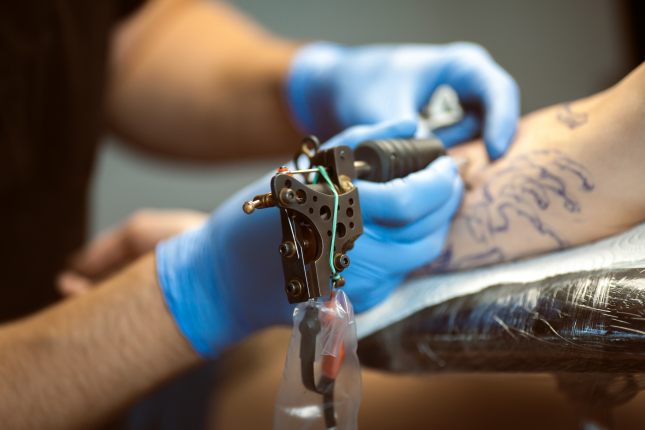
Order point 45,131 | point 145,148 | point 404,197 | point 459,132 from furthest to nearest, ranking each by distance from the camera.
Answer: point 145,148 → point 45,131 → point 459,132 → point 404,197

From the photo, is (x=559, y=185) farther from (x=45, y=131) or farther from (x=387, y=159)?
(x=45, y=131)

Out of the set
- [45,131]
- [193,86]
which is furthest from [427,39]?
[45,131]

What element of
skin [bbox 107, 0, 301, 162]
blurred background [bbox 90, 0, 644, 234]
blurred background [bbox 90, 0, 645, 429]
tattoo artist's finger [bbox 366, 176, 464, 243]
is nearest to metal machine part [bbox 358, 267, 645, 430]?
tattoo artist's finger [bbox 366, 176, 464, 243]

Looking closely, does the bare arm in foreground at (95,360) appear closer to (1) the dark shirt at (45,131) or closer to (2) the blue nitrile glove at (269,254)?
(2) the blue nitrile glove at (269,254)

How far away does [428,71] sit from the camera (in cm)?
116

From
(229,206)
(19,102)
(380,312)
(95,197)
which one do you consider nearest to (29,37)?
(19,102)

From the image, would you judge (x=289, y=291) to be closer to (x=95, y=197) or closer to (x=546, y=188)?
(x=546, y=188)

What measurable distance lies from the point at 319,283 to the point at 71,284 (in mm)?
1152

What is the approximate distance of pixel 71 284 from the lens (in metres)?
1.54

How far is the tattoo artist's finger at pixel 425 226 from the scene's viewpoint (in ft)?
2.66

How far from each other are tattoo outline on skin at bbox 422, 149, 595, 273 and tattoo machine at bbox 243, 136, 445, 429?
11.0 inches

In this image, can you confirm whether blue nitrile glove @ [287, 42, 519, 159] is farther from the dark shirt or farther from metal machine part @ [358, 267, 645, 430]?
the dark shirt

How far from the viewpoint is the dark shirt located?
4.43ft

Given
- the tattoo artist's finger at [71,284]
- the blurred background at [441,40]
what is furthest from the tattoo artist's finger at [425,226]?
the blurred background at [441,40]
